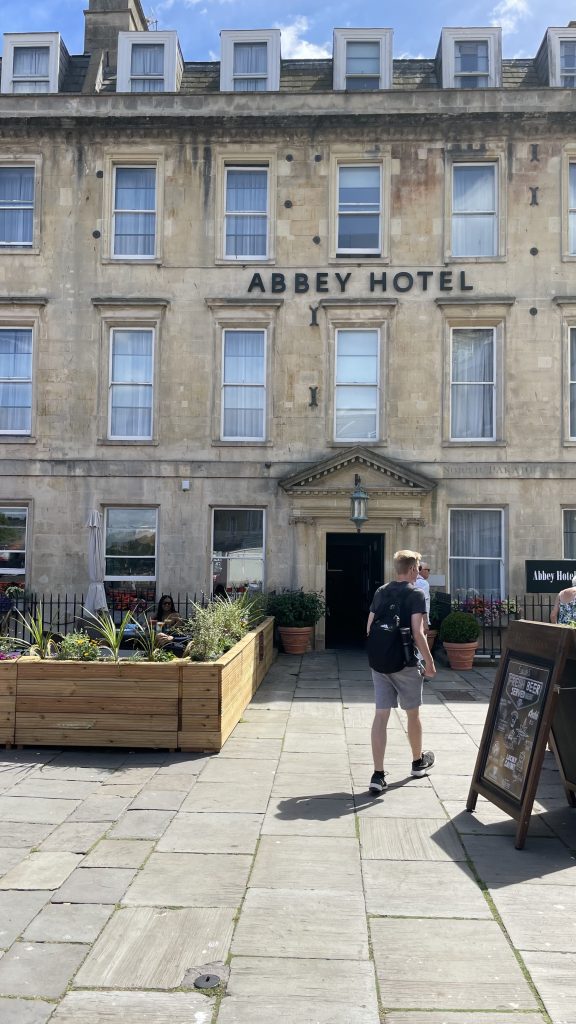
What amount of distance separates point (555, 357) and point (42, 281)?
10.7 metres

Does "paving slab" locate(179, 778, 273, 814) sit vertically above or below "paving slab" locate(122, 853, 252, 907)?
below

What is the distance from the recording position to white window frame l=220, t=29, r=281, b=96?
56.0ft

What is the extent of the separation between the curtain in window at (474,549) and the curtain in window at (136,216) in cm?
860

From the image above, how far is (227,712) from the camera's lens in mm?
7809

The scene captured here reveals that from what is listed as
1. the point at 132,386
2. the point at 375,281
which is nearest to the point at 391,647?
the point at 375,281

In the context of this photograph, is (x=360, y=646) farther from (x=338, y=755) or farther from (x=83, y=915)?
(x=83, y=915)

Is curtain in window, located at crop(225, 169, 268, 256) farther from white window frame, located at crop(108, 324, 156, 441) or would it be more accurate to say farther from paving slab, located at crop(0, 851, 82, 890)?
paving slab, located at crop(0, 851, 82, 890)

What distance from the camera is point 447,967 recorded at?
11.9 feet

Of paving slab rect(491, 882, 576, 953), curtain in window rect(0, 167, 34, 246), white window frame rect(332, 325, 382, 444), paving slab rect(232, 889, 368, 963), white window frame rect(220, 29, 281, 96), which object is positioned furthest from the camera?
white window frame rect(220, 29, 281, 96)

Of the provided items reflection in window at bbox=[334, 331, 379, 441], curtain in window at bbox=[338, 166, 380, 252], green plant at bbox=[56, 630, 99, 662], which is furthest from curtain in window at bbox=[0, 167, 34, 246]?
green plant at bbox=[56, 630, 99, 662]

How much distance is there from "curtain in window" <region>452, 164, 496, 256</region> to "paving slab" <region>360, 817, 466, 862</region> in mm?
13127

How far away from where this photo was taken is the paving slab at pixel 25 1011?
3.22 m

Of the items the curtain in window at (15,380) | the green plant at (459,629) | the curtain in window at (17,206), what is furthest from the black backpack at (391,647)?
the curtain in window at (17,206)

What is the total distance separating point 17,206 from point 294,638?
35.4 feet
